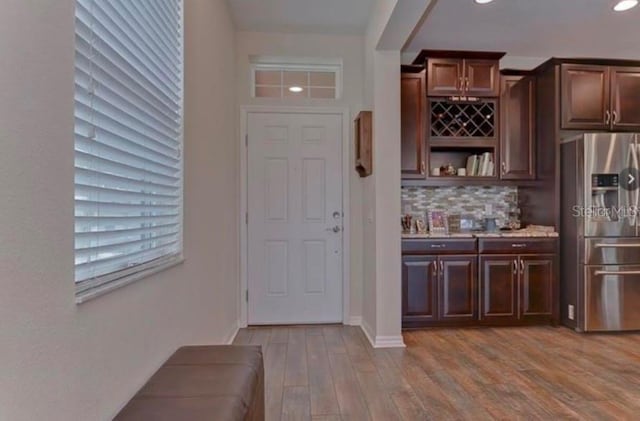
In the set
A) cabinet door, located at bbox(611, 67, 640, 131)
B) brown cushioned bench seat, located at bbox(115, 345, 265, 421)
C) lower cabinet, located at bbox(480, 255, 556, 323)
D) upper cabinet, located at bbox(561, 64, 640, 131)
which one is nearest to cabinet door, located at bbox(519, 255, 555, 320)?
lower cabinet, located at bbox(480, 255, 556, 323)

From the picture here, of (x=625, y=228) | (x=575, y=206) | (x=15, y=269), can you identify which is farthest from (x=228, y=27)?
(x=625, y=228)

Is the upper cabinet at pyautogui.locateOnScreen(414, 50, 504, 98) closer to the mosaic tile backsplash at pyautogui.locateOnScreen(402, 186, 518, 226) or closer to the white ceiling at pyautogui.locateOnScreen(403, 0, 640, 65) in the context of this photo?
the white ceiling at pyautogui.locateOnScreen(403, 0, 640, 65)

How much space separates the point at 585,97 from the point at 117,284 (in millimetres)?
4356

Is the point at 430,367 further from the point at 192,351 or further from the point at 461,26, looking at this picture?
the point at 461,26

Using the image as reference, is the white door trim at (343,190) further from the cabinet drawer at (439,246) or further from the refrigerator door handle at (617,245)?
the refrigerator door handle at (617,245)

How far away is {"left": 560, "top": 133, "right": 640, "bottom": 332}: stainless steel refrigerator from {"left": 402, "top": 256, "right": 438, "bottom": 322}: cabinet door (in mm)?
1330

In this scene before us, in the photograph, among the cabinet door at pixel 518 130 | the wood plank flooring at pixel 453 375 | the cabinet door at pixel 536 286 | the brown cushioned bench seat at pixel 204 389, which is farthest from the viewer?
the cabinet door at pixel 518 130

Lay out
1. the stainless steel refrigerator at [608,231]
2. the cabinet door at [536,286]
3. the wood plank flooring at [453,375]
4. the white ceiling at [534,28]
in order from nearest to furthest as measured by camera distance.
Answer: the wood plank flooring at [453,375] → the white ceiling at [534,28] → the stainless steel refrigerator at [608,231] → the cabinet door at [536,286]

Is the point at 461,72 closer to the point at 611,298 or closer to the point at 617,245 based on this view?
the point at 617,245

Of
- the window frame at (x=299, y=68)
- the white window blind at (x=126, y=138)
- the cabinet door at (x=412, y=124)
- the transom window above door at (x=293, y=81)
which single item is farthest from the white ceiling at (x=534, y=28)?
the white window blind at (x=126, y=138)

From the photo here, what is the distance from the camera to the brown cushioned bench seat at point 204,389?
1272 millimetres

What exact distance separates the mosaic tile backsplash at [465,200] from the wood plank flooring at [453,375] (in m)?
1.26

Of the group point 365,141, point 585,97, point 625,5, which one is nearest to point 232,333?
point 365,141

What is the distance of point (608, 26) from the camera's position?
12.4 ft
